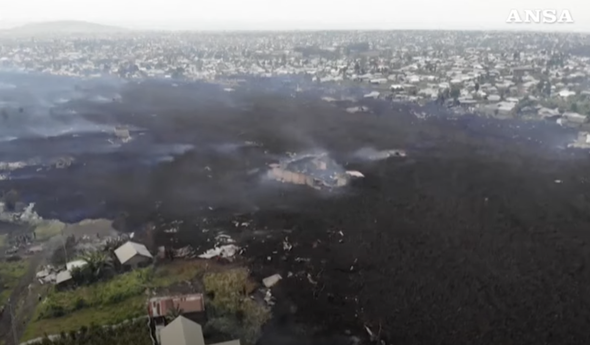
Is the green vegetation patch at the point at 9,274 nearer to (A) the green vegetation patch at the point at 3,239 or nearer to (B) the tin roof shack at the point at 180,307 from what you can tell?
(A) the green vegetation patch at the point at 3,239

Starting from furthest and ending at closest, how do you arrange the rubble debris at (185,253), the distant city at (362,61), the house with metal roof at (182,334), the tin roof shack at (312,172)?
the distant city at (362,61) → the tin roof shack at (312,172) → the rubble debris at (185,253) → the house with metal roof at (182,334)

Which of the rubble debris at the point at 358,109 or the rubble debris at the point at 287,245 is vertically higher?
the rubble debris at the point at 358,109

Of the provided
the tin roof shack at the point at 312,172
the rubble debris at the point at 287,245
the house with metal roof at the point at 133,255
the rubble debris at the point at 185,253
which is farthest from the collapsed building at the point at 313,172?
the house with metal roof at the point at 133,255

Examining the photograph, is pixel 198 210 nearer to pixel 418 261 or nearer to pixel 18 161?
pixel 418 261

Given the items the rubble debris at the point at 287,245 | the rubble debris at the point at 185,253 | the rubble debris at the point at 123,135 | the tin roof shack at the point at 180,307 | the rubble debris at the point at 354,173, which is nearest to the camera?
the tin roof shack at the point at 180,307

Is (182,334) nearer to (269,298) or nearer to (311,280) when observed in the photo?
(269,298)

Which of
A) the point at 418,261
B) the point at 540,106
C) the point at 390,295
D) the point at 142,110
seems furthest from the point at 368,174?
the point at 540,106

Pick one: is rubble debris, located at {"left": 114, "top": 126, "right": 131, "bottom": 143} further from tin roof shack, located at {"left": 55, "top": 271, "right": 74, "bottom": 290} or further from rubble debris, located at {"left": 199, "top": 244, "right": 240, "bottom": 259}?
tin roof shack, located at {"left": 55, "top": 271, "right": 74, "bottom": 290}

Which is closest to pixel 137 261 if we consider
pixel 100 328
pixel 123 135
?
pixel 100 328
